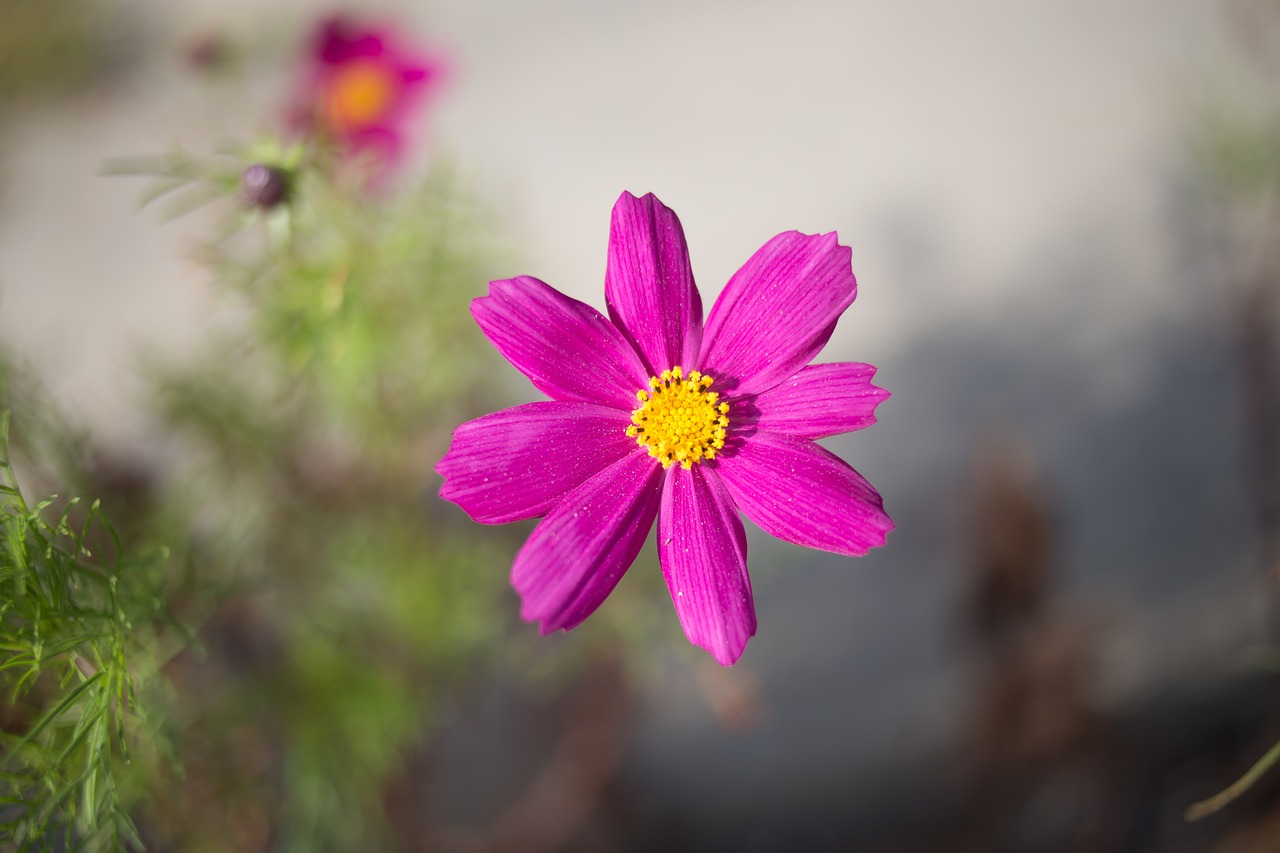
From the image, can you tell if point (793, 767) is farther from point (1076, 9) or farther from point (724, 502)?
point (1076, 9)

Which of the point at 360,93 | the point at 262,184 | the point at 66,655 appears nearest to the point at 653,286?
the point at 262,184

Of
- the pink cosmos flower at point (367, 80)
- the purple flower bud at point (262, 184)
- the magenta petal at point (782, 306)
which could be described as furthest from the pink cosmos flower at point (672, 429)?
the pink cosmos flower at point (367, 80)

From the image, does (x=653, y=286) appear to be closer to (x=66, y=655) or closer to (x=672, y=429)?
(x=672, y=429)

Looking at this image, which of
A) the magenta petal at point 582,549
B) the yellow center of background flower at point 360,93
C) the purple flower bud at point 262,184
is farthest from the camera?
the yellow center of background flower at point 360,93

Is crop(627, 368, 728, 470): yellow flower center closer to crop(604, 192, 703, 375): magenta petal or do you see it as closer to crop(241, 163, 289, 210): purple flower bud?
crop(604, 192, 703, 375): magenta petal

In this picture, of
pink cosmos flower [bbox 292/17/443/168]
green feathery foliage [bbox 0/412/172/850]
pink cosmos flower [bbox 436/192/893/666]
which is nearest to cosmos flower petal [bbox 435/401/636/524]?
pink cosmos flower [bbox 436/192/893/666]

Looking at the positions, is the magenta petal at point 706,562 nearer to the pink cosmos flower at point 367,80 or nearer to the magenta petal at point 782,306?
the magenta petal at point 782,306

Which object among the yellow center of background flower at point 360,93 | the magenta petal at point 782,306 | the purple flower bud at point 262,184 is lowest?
the magenta petal at point 782,306
